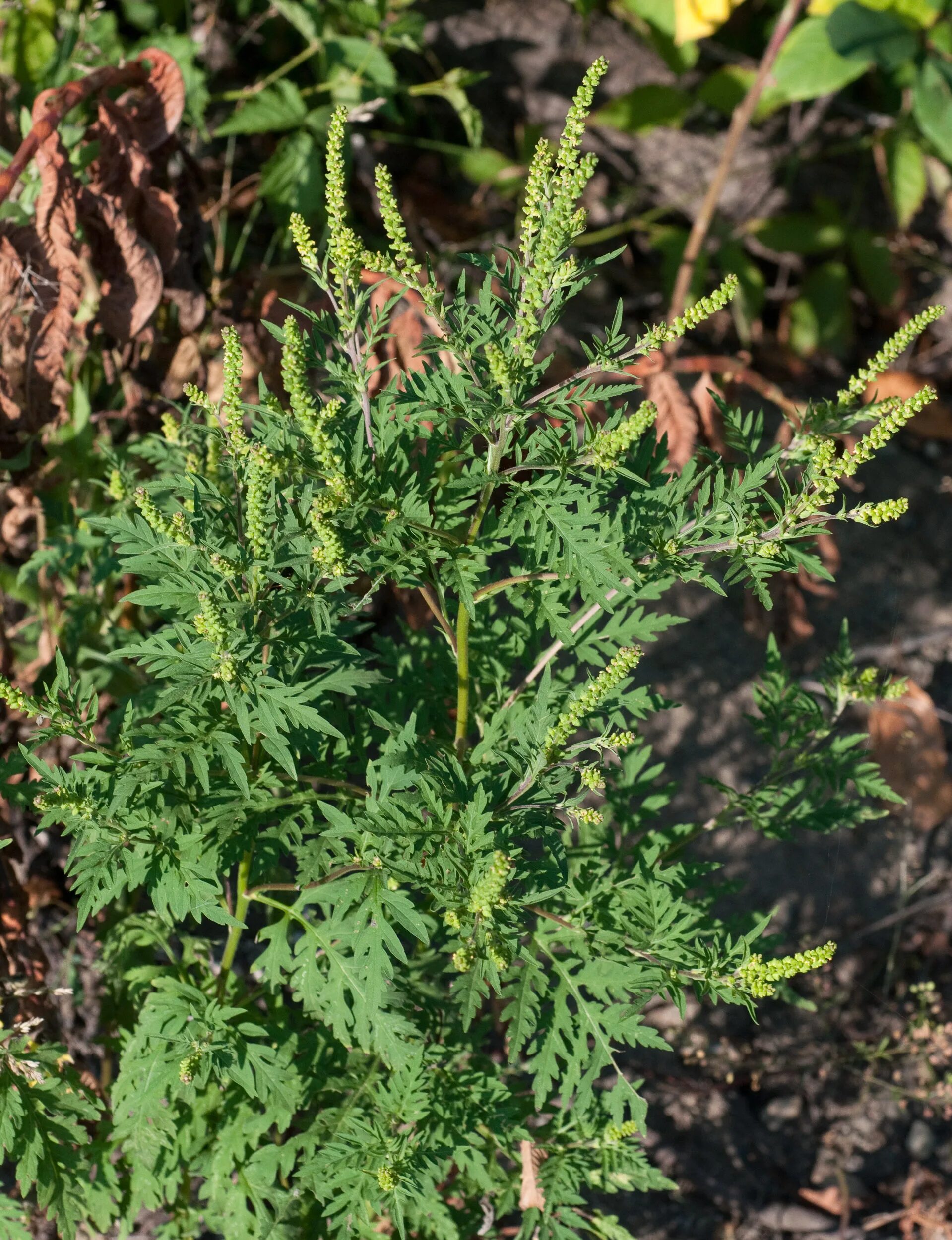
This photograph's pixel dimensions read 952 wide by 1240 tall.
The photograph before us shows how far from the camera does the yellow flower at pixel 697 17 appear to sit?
4203 mm

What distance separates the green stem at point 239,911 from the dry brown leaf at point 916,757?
103 inches

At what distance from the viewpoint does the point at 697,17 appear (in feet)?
13.9

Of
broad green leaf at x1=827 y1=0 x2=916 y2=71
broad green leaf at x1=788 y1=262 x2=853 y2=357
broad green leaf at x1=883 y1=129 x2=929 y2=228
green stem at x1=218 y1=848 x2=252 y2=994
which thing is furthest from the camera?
broad green leaf at x1=788 y1=262 x2=853 y2=357

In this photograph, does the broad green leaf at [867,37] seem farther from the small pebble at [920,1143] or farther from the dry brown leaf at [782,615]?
the small pebble at [920,1143]

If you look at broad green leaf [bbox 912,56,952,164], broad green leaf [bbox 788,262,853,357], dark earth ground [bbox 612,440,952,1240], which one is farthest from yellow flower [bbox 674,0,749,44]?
dark earth ground [bbox 612,440,952,1240]

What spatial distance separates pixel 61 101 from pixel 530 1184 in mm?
3111

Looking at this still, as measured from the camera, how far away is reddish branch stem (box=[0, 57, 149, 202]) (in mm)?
2955

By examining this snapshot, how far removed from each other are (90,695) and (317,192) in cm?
224

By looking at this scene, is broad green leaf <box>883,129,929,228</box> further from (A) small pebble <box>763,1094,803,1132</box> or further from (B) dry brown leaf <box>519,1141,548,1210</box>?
(B) dry brown leaf <box>519,1141,548,1210</box>

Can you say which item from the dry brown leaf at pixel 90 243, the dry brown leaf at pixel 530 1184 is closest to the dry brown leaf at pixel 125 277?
the dry brown leaf at pixel 90 243

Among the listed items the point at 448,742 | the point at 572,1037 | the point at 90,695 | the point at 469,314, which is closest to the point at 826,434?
the point at 469,314

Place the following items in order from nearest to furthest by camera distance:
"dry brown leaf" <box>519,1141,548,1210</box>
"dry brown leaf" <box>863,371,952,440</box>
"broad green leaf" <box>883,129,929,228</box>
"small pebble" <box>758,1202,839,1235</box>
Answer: "dry brown leaf" <box>519,1141,548,1210</box> → "small pebble" <box>758,1202,839,1235</box> → "broad green leaf" <box>883,129,929,228</box> → "dry brown leaf" <box>863,371,952,440</box>

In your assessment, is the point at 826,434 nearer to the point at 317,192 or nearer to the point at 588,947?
the point at 588,947

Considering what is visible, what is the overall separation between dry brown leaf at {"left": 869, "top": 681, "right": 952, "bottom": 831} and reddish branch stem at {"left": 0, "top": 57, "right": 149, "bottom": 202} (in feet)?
10.9
